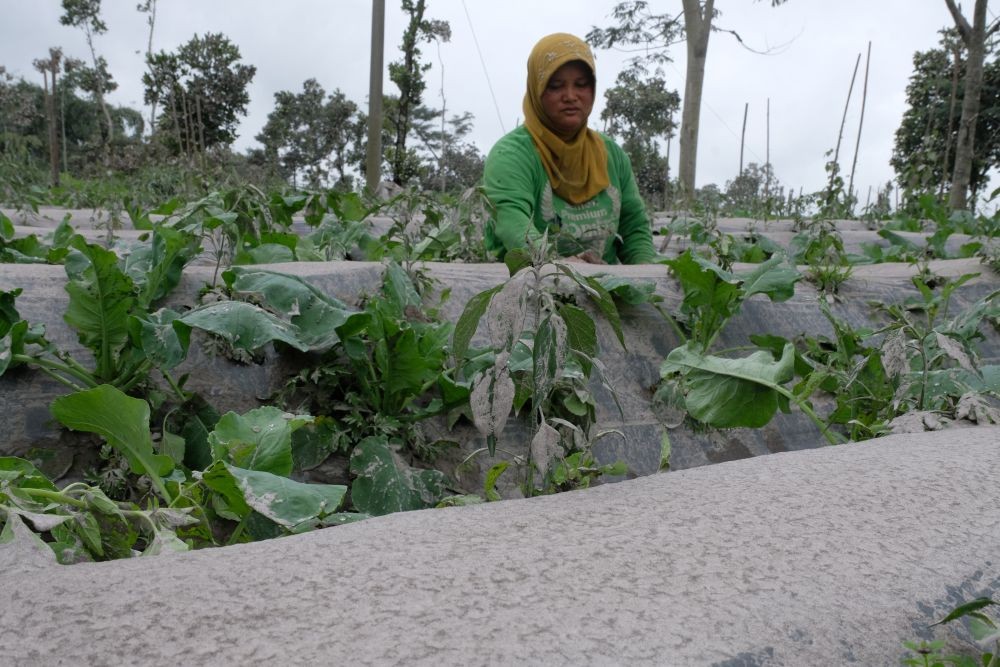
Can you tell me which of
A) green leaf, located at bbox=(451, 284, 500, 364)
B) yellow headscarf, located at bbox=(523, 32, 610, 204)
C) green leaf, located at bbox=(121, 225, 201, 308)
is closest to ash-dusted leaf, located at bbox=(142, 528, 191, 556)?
green leaf, located at bbox=(451, 284, 500, 364)

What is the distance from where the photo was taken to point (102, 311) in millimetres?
1901

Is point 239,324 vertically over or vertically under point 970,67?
under

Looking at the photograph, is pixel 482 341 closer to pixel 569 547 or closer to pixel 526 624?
pixel 569 547

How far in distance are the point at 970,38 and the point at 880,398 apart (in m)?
7.03

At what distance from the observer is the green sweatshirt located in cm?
371

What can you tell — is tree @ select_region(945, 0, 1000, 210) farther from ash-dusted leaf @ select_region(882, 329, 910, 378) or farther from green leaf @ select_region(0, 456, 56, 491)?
green leaf @ select_region(0, 456, 56, 491)

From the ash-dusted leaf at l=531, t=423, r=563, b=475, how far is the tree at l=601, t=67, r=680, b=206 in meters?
23.6

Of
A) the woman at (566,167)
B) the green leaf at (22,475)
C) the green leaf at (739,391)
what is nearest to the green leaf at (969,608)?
the green leaf at (739,391)

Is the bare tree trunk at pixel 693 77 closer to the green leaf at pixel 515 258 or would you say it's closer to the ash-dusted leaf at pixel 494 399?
the green leaf at pixel 515 258

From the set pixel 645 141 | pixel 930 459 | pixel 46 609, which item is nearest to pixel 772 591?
pixel 930 459

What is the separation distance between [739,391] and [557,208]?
7.72 ft

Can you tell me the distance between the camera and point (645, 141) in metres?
27.2

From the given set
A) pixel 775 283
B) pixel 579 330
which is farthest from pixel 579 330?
pixel 775 283

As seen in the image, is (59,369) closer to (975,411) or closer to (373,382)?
(373,382)
